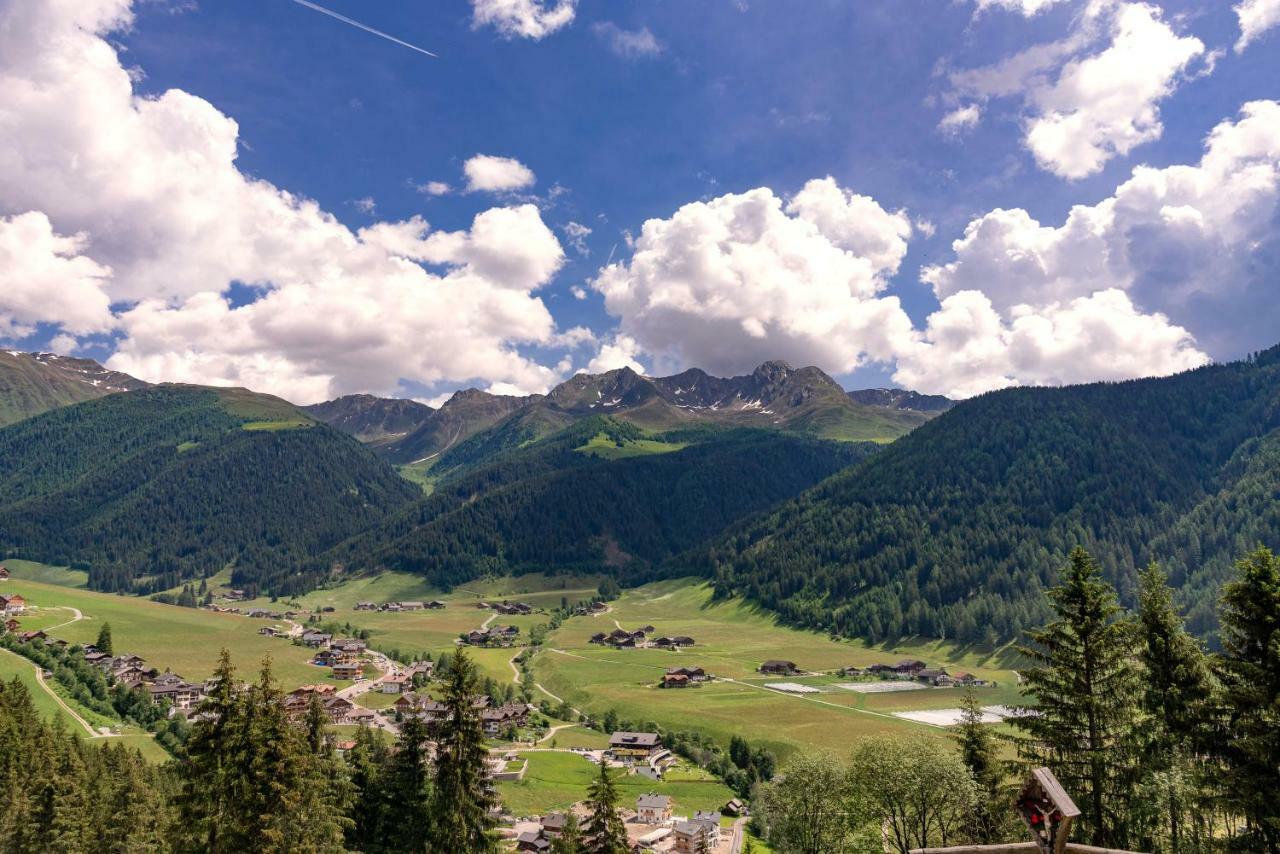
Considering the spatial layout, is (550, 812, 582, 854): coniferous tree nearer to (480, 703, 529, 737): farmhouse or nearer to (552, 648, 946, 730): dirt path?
(480, 703, 529, 737): farmhouse

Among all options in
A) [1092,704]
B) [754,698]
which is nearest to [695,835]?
[1092,704]

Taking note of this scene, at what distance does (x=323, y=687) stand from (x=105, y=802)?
92133mm

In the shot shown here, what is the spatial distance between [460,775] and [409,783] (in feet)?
33.7

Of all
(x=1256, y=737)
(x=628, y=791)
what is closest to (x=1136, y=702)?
(x=1256, y=737)

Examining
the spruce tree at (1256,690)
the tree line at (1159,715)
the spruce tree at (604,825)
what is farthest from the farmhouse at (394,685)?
the spruce tree at (1256,690)

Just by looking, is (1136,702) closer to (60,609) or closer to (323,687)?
(323,687)

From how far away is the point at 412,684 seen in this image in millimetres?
151625

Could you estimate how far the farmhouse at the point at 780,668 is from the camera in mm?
181038

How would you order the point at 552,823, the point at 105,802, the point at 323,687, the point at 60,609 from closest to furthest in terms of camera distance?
1. the point at 105,802
2. the point at 552,823
3. the point at 323,687
4. the point at 60,609

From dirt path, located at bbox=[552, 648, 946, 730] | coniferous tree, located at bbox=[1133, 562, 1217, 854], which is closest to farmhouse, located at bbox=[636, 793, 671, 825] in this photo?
dirt path, located at bbox=[552, 648, 946, 730]

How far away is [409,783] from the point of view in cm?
4275

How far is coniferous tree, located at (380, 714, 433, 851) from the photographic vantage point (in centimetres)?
4050

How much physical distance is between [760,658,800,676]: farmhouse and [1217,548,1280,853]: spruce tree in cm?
16590

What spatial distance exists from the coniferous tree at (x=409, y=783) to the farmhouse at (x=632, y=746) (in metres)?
73.4
